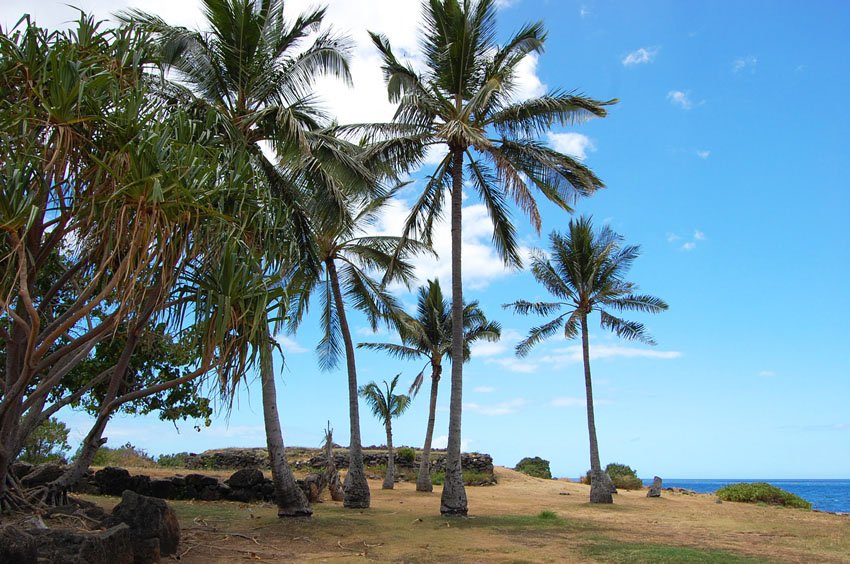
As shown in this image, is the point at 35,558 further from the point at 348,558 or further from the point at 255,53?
the point at 255,53

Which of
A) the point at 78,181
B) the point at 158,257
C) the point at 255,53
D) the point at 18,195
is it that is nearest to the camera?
the point at 18,195

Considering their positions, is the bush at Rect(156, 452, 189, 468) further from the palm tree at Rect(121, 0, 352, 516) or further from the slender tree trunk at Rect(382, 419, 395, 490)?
the palm tree at Rect(121, 0, 352, 516)

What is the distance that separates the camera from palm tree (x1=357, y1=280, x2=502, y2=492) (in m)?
24.2

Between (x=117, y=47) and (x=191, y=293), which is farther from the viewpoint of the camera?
(x=117, y=47)

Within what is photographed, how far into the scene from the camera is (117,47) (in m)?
9.52

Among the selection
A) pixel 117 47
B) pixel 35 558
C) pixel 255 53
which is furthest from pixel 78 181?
pixel 255 53

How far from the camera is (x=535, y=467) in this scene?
40125 mm

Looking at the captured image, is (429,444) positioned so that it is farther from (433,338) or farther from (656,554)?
(656,554)

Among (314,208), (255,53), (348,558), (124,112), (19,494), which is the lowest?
(348,558)

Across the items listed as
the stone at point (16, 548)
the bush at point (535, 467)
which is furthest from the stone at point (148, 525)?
the bush at point (535, 467)

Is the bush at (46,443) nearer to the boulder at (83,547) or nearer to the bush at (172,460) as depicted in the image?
the bush at (172,460)

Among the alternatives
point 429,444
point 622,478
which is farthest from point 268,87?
point 622,478

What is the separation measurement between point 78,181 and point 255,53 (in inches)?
238

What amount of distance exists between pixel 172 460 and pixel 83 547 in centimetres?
2493
